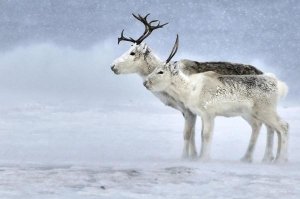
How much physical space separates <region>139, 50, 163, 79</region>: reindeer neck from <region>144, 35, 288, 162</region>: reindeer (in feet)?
2.89

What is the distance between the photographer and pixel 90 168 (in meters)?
10.6

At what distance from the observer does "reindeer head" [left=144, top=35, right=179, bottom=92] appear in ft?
40.7

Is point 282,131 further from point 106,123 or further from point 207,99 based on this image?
point 106,123

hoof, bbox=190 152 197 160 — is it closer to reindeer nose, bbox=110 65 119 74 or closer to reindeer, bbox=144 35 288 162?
reindeer, bbox=144 35 288 162

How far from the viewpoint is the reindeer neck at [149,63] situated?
1344cm

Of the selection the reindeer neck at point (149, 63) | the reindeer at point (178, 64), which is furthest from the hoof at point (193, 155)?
the reindeer neck at point (149, 63)

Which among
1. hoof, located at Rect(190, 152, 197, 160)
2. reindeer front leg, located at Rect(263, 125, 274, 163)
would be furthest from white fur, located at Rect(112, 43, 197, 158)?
reindeer front leg, located at Rect(263, 125, 274, 163)

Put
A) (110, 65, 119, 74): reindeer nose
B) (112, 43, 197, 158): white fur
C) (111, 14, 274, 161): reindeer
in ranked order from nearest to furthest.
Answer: (111, 14, 274, 161): reindeer
(112, 43, 197, 158): white fur
(110, 65, 119, 74): reindeer nose

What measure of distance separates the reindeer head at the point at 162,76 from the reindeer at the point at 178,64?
556 mm

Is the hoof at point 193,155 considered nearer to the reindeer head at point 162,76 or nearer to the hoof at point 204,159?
the hoof at point 204,159

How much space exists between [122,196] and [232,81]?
17.4 ft

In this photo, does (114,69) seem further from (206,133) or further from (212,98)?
(206,133)

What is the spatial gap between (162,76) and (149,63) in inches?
40.6

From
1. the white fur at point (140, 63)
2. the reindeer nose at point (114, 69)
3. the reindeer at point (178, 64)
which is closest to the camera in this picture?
the reindeer at point (178, 64)
